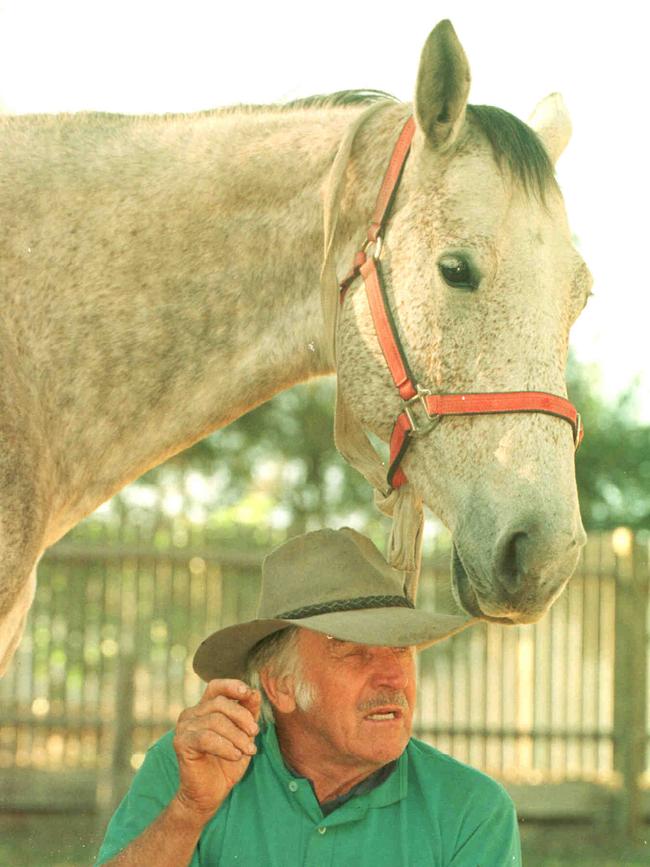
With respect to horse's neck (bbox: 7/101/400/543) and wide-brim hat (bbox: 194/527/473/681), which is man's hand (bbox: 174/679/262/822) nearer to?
wide-brim hat (bbox: 194/527/473/681)

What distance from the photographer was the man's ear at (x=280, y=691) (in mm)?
2904

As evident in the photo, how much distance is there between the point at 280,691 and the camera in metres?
2.94

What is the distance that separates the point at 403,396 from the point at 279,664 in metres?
0.70

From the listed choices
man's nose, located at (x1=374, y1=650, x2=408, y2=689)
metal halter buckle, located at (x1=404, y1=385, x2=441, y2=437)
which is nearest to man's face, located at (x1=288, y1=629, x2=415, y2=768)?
man's nose, located at (x1=374, y1=650, x2=408, y2=689)

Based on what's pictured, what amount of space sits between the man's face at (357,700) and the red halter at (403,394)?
0.44m

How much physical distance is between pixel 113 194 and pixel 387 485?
100cm

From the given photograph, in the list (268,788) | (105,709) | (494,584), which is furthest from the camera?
(105,709)

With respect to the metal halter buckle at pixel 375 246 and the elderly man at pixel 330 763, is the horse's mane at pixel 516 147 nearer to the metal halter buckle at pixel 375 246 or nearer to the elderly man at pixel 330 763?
the metal halter buckle at pixel 375 246

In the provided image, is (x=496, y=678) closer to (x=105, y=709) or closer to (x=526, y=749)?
(x=526, y=749)

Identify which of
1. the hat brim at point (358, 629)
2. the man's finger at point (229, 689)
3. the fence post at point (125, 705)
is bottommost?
the fence post at point (125, 705)

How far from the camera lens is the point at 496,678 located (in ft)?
30.2

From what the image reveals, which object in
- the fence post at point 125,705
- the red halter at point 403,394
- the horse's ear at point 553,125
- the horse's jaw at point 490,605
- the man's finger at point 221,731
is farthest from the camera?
the fence post at point 125,705

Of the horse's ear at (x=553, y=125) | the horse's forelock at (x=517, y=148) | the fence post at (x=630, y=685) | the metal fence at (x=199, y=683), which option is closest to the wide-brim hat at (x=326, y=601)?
the horse's forelock at (x=517, y=148)

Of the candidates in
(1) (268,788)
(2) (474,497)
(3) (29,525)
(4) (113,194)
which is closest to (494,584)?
(2) (474,497)
